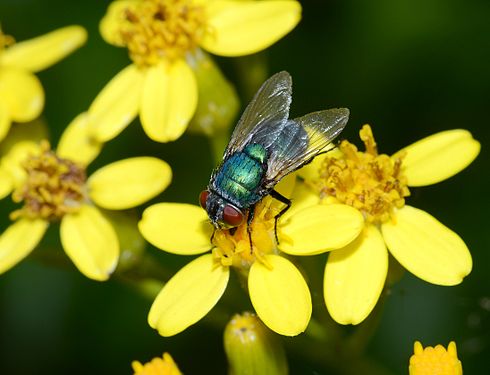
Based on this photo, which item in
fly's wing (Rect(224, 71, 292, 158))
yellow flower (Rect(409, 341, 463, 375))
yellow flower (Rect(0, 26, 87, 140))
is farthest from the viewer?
yellow flower (Rect(0, 26, 87, 140))

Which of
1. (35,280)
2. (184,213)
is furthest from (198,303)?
(35,280)

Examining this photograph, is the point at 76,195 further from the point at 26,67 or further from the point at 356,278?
the point at 356,278

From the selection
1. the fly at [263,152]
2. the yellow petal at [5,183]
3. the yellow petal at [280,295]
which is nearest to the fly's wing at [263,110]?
the fly at [263,152]

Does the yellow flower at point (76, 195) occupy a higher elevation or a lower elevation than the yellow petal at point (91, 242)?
higher

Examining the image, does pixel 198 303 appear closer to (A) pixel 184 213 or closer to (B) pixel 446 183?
(A) pixel 184 213

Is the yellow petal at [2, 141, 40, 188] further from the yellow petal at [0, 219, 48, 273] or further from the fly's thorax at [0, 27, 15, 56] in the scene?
the fly's thorax at [0, 27, 15, 56]

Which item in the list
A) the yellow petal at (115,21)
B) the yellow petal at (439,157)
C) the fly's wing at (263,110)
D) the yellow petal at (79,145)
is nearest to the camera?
the yellow petal at (439,157)

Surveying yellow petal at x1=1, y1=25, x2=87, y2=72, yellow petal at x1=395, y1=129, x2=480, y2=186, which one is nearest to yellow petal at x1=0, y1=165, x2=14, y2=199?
yellow petal at x1=1, y1=25, x2=87, y2=72

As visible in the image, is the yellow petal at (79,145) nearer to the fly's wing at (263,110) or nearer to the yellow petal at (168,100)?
the yellow petal at (168,100)
